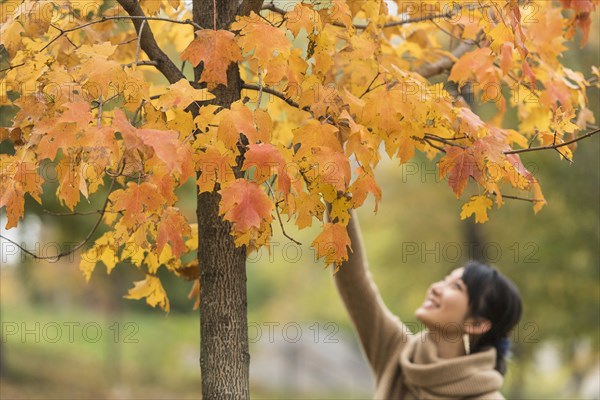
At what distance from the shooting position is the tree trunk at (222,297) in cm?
246

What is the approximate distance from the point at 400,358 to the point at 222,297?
138 centimetres

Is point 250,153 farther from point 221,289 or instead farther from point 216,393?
point 216,393

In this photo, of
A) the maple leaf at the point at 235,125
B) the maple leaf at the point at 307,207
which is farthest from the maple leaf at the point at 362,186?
the maple leaf at the point at 235,125

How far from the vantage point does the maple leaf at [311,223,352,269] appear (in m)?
2.07

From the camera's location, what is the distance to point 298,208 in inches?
81.0

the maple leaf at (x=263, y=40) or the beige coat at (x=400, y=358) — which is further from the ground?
the maple leaf at (x=263, y=40)

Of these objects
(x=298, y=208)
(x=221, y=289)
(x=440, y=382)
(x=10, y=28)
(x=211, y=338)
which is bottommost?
(x=440, y=382)

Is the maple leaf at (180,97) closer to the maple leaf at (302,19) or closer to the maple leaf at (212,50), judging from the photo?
the maple leaf at (212,50)

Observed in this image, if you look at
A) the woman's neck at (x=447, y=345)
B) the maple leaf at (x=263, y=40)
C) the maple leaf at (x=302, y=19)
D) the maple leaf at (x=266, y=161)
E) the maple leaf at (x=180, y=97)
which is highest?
the maple leaf at (x=302, y=19)

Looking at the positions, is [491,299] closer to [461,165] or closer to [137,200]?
[461,165]

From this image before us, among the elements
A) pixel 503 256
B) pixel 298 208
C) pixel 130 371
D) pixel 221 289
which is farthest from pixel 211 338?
pixel 130 371

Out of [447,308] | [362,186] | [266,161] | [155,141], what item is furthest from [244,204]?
[447,308]

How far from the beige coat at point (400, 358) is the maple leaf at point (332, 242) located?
1.06 metres

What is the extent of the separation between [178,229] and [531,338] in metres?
8.53
